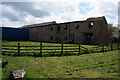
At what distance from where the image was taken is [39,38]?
151ft

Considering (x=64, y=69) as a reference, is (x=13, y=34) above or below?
above

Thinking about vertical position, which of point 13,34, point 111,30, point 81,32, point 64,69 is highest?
point 111,30

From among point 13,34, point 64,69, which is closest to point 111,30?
point 13,34

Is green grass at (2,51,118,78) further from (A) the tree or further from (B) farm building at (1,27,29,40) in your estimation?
(B) farm building at (1,27,29,40)

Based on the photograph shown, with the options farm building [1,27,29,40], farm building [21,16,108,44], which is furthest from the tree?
farm building [1,27,29,40]

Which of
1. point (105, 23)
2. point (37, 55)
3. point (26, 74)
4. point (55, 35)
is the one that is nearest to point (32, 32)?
point (55, 35)

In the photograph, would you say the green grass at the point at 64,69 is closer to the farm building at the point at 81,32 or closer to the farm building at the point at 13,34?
the farm building at the point at 81,32

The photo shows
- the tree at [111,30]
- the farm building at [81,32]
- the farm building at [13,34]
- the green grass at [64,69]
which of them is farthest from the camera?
the farm building at [13,34]

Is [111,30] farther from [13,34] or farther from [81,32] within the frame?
[13,34]

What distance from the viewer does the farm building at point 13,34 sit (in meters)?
41.8

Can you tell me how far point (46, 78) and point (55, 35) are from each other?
1375 inches

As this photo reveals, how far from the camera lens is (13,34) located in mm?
43625

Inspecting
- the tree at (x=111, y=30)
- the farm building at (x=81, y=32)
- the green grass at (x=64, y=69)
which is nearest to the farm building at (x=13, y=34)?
the farm building at (x=81, y=32)

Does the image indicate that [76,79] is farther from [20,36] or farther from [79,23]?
[20,36]
